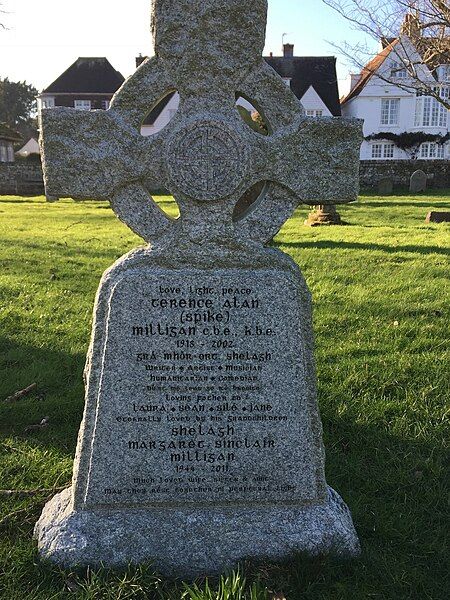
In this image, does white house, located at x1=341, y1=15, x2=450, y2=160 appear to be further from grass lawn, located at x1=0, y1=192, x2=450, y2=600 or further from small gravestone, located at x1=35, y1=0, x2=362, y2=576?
small gravestone, located at x1=35, y1=0, x2=362, y2=576

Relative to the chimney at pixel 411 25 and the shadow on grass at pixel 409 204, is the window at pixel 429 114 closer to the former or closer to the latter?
the shadow on grass at pixel 409 204

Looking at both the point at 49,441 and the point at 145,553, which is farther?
the point at 49,441

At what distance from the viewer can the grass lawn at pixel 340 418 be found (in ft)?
8.98

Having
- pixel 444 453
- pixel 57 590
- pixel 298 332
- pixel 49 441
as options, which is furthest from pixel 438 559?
pixel 49 441

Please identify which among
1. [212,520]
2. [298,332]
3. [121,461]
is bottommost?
[212,520]

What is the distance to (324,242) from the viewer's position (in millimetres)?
10914

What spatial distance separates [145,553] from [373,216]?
48.9ft

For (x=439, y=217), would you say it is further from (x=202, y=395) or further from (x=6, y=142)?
(x=6, y=142)

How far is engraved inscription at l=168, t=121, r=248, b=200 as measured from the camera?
267cm

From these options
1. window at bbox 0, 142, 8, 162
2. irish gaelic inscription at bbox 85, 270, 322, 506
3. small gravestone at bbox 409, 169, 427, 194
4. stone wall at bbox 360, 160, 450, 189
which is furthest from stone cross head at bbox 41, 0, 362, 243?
window at bbox 0, 142, 8, 162

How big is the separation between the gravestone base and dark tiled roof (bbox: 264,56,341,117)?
131ft

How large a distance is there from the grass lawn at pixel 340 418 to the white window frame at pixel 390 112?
36.4 metres

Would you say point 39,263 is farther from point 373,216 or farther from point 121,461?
point 373,216

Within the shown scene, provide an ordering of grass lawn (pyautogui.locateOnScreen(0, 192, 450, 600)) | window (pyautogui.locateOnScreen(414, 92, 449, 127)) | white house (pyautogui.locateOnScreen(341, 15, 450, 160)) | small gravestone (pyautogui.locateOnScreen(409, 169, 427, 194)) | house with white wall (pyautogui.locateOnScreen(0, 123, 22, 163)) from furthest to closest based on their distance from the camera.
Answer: house with white wall (pyautogui.locateOnScreen(0, 123, 22, 163)), window (pyautogui.locateOnScreen(414, 92, 449, 127)), white house (pyautogui.locateOnScreen(341, 15, 450, 160)), small gravestone (pyautogui.locateOnScreen(409, 169, 427, 194)), grass lawn (pyautogui.locateOnScreen(0, 192, 450, 600))
